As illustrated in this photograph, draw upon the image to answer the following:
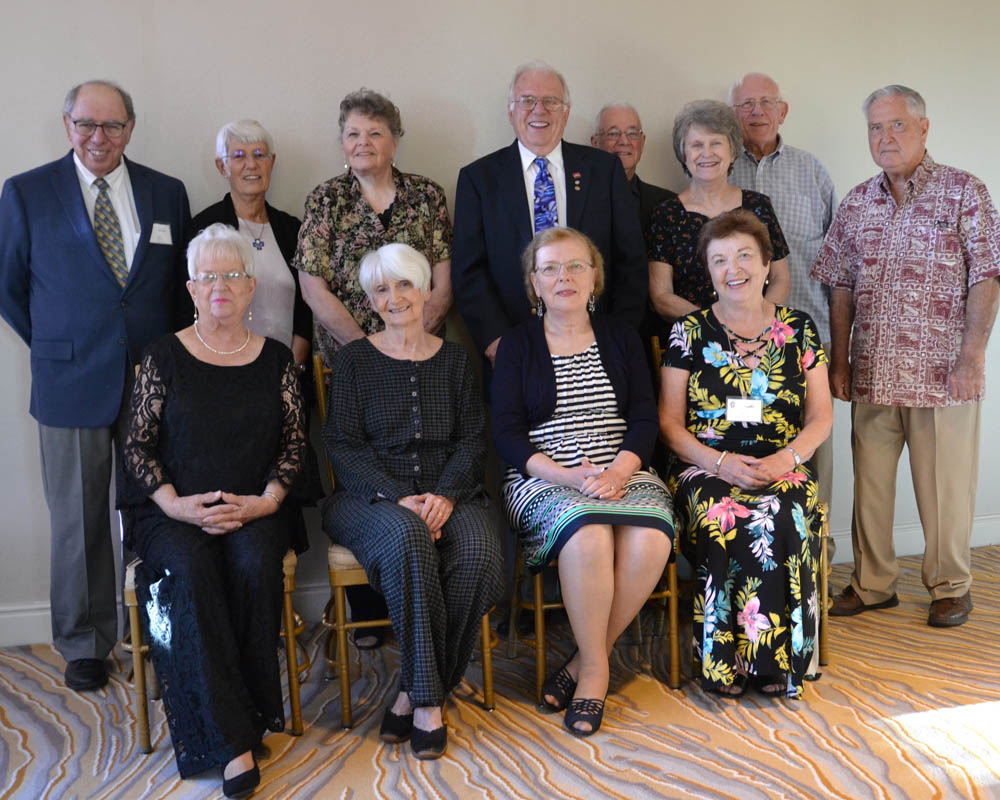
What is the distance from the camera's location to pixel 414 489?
9.44 ft

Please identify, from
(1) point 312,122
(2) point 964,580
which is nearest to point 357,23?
(1) point 312,122

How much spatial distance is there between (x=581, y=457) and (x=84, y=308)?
1.73m

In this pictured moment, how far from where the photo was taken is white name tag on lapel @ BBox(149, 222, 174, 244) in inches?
125

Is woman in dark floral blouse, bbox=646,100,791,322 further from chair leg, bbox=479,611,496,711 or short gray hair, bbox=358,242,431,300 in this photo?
chair leg, bbox=479,611,496,711

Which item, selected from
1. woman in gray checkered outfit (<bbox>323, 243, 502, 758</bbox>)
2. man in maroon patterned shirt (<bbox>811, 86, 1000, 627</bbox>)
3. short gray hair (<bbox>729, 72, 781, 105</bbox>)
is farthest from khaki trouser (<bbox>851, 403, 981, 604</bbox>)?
woman in gray checkered outfit (<bbox>323, 243, 502, 758</bbox>)

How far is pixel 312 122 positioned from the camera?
361cm

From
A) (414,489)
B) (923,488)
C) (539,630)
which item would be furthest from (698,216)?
(539,630)

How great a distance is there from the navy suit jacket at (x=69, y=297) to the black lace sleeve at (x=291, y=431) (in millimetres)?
618

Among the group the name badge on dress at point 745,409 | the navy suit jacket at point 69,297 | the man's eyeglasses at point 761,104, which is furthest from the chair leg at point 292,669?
the man's eyeglasses at point 761,104

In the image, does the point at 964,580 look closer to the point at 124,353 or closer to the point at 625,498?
the point at 625,498

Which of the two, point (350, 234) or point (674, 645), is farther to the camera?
point (350, 234)

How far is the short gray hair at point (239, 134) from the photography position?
3281 mm

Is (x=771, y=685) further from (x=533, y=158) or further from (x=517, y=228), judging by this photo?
(x=533, y=158)

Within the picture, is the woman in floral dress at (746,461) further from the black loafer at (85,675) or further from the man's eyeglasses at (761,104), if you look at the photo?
the black loafer at (85,675)
